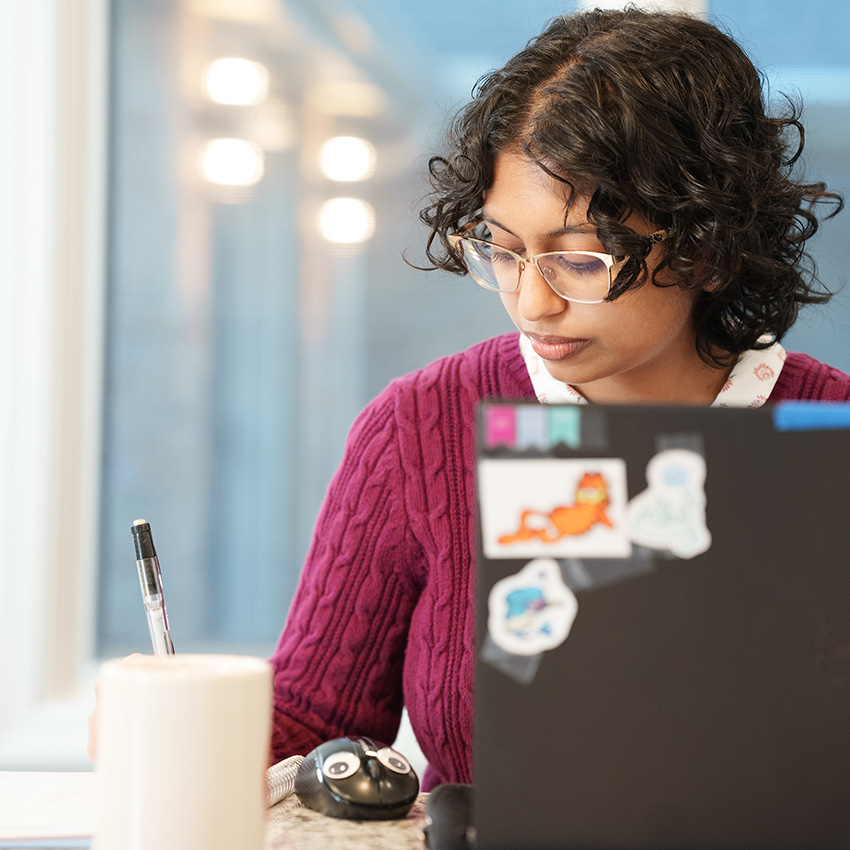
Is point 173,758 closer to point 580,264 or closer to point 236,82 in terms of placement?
point 580,264

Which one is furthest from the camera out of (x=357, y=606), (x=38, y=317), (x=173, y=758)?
(x=38, y=317)

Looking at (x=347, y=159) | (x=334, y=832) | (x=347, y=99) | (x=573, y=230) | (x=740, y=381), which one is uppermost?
(x=347, y=99)

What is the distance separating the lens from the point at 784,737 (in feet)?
1.53

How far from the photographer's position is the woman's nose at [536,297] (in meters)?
0.86

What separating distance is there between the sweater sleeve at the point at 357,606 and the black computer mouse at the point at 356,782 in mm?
268

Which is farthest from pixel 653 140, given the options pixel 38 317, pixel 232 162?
pixel 38 317

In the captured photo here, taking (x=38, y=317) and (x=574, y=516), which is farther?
(x=38, y=317)

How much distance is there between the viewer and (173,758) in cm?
45

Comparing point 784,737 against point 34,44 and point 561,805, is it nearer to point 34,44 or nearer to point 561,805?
point 561,805

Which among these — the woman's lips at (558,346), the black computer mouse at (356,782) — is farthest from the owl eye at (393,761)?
the woman's lips at (558,346)

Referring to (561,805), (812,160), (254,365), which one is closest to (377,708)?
(561,805)

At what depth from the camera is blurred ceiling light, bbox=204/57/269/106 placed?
73.4 inches

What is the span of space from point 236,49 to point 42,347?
0.68 metres

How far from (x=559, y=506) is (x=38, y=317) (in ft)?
5.23
